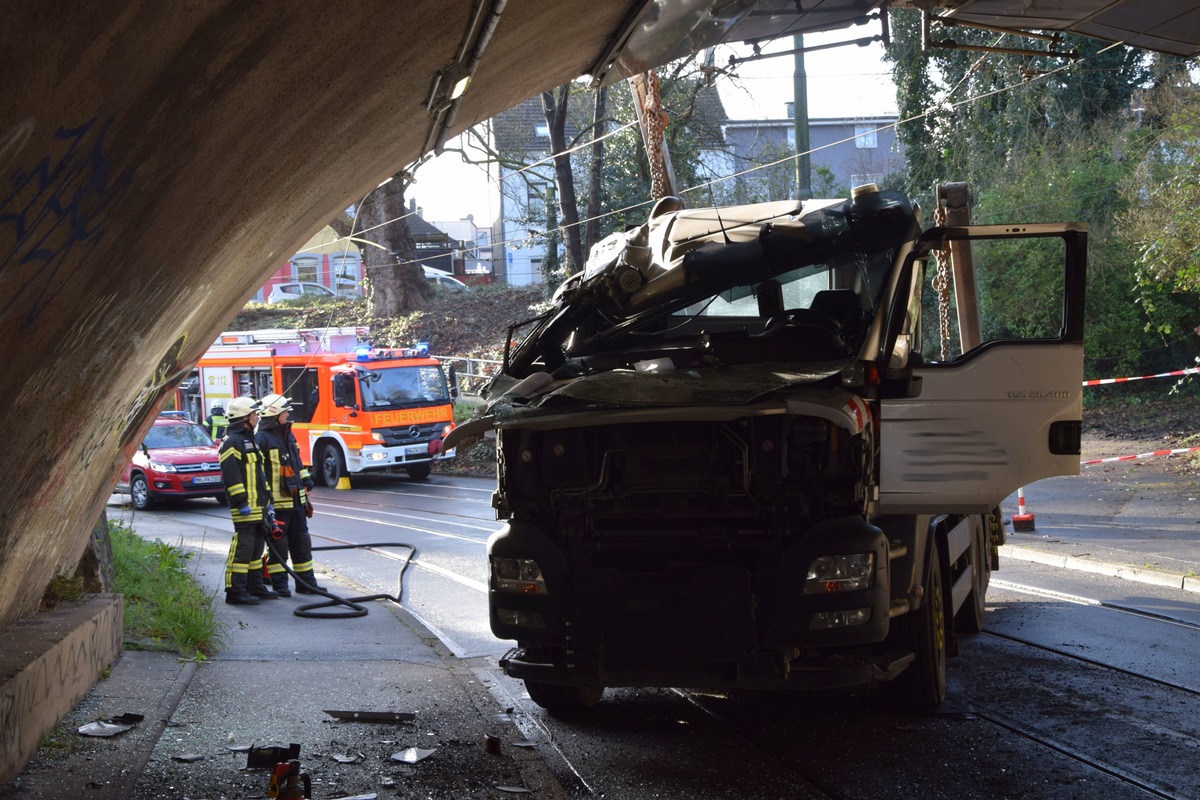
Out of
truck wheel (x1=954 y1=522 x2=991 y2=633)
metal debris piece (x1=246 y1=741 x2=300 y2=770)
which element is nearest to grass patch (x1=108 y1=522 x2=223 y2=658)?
metal debris piece (x1=246 y1=741 x2=300 y2=770)

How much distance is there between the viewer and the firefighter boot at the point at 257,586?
1107cm

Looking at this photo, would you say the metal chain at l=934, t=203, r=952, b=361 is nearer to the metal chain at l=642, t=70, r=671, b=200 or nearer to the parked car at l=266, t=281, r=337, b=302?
the metal chain at l=642, t=70, r=671, b=200

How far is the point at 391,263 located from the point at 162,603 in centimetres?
2803

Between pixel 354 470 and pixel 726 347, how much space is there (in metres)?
17.4

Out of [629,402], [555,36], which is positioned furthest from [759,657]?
[555,36]

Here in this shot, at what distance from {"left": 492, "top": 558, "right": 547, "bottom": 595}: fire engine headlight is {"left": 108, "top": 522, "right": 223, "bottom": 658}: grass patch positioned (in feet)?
9.18

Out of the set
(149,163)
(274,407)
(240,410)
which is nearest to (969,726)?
(149,163)

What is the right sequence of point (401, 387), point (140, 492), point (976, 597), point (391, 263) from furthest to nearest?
point (391, 263) < point (401, 387) < point (140, 492) < point (976, 597)

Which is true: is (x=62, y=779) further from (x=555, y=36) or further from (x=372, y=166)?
(x=555, y=36)

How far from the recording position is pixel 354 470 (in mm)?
23469

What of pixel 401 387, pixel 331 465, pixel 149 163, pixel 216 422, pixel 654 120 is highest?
pixel 654 120

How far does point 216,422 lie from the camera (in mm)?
25906

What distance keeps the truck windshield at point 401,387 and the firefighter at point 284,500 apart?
39.0 ft

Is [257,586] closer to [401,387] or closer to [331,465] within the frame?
[401,387]
